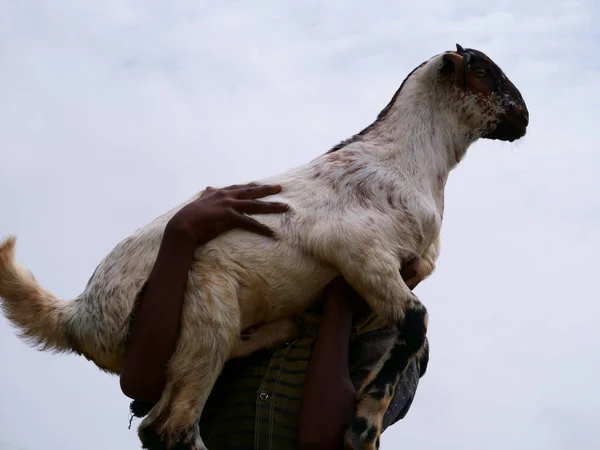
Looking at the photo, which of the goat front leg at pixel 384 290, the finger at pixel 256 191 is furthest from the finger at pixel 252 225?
the goat front leg at pixel 384 290

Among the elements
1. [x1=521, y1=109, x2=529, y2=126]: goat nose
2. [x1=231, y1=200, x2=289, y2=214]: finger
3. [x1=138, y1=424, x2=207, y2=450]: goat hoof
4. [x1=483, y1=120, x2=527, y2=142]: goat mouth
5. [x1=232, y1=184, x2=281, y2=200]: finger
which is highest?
[x1=521, y1=109, x2=529, y2=126]: goat nose

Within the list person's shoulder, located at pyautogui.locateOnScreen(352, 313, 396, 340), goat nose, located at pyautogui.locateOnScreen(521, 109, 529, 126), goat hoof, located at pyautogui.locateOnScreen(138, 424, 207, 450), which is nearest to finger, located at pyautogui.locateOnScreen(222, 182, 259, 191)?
person's shoulder, located at pyautogui.locateOnScreen(352, 313, 396, 340)

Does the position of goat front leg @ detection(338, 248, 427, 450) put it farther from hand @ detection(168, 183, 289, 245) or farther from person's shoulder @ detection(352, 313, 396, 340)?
hand @ detection(168, 183, 289, 245)

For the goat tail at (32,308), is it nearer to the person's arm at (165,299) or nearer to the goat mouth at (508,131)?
the person's arm at (165,299)

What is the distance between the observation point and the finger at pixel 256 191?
128 inches

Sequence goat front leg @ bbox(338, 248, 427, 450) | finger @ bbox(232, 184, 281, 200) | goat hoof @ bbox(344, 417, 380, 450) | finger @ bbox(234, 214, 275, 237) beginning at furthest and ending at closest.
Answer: finger @ bbox(232, 184, 281, 200), finger @ bbox(234, 214, 275, 237), goat front leg @ bbox(338, 248, 427, 450), goat hoof @ bbox(344, 417, 380, 450)

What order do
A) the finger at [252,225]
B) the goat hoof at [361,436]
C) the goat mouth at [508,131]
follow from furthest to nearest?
the goat mouth at [508,131] < the finger at [252,225] < the goat hoof at [361,436]

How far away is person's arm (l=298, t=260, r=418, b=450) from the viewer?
9.47 ft

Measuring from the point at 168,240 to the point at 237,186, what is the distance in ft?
1.47

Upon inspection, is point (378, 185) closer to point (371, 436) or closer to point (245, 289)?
point (245, 289)

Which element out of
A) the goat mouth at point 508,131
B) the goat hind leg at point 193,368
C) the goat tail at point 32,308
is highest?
the goat mouth at point 508,131

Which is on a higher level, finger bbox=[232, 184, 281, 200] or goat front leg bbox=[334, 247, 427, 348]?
finger bbox=[232, 184, 281, 200]

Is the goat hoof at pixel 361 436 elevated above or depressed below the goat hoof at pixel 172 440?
below

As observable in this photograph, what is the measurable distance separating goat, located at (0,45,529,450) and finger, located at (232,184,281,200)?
0.12 feet
